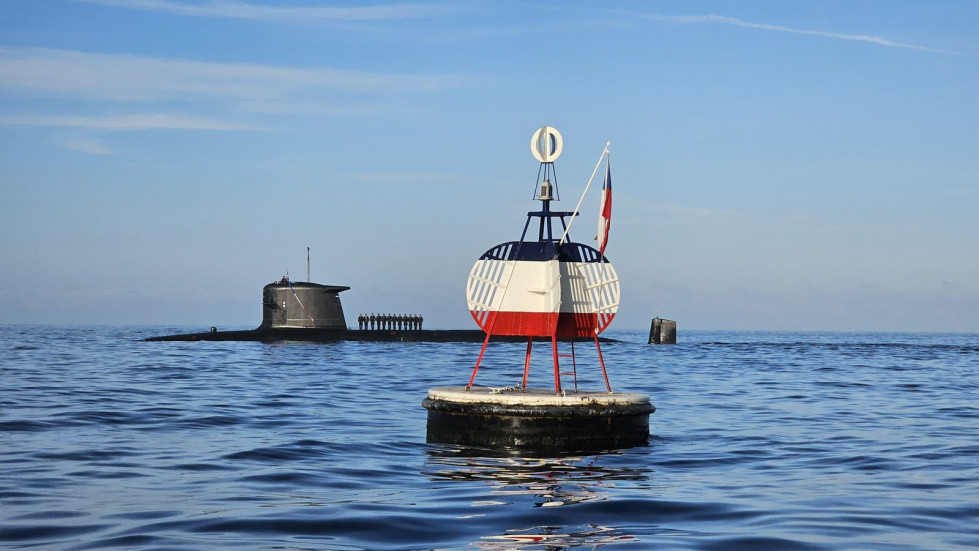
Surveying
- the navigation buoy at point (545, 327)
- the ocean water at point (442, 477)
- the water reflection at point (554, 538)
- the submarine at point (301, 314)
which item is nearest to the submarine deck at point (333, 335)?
the submarine at point (301, 314)

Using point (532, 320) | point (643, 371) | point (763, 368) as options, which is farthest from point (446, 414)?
point (763, 368)

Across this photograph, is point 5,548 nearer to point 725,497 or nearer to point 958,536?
point 725,497

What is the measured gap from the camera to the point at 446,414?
18828mm

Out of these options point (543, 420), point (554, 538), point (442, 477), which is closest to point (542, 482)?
point (442, 477)

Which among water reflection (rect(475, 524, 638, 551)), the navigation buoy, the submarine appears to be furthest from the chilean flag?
the submarine

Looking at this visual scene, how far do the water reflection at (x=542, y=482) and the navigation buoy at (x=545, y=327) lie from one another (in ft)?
1.35

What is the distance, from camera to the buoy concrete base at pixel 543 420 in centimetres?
1791

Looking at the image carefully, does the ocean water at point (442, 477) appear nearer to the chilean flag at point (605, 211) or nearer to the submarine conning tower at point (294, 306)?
the chilean flag at point (605, 211)

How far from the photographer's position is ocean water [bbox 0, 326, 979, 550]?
1167cm

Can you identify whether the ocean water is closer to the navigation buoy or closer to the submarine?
the navigation buoy

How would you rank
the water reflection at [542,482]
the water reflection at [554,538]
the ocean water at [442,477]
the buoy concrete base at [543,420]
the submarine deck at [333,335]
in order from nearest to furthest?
the water reflection at [554,538]
the water reflection at [542,482]
the ocean water at [442,477]
the buoy concrete base at [543,420]
the submarine deck at [333,335]

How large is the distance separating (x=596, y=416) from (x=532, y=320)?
2098mm

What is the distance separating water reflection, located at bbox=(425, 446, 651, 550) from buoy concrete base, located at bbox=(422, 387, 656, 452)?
0.87 feet

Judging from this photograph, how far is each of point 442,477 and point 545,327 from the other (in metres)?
3.88
